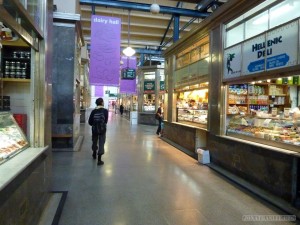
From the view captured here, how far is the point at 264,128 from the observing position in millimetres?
5434

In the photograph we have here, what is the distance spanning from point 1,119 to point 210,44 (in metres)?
5.32

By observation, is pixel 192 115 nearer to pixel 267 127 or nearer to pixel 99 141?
pixel 99 141

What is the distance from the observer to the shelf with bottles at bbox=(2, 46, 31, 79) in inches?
150

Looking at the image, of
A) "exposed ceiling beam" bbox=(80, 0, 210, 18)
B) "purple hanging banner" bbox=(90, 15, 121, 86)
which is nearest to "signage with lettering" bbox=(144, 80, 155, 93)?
"exposed ceiling beam" bbox=(80, 0, 210, 18)

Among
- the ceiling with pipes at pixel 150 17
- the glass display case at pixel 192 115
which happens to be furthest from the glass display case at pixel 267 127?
the ceiling with pipes at pixel 150 17

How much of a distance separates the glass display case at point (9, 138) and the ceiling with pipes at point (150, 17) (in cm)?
659

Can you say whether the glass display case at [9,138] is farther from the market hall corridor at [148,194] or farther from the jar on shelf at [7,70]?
the market hall corridor at [148,194]

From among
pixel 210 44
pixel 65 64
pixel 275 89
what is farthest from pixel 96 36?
pixel 275 89

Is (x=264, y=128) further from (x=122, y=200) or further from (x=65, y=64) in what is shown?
(x=65, y=64)

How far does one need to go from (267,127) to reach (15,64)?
14.8ft

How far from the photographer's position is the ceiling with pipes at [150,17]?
10.4m

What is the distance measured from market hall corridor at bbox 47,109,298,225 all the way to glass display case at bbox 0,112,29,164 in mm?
1090

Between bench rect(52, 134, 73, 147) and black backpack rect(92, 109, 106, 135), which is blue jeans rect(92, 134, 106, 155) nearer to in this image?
black backpack rect(92, 109, 106, 135)

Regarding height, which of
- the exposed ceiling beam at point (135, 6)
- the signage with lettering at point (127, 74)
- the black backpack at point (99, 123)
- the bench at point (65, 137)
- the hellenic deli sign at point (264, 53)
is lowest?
the bench at point (65, 137)
